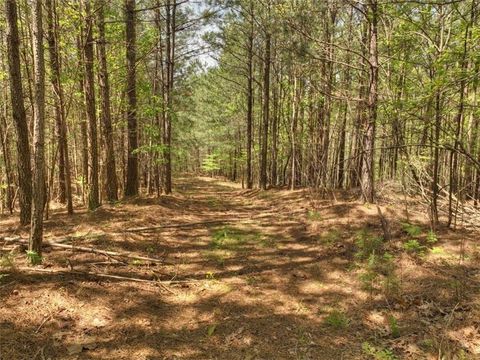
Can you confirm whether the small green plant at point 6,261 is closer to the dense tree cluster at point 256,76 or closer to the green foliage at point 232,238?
the dense tree cluster at point 256,76

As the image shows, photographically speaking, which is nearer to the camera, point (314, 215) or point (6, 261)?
point (6, 261)

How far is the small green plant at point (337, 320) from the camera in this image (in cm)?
505

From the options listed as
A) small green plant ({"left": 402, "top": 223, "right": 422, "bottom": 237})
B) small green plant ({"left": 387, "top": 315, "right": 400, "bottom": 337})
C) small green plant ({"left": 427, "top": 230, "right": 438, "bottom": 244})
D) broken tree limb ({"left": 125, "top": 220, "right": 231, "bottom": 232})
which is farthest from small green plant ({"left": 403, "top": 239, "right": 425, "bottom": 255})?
broken tree limb ({"left": 125, "top": 220, "right": 231, "bottom": 232})

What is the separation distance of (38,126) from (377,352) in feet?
19.8

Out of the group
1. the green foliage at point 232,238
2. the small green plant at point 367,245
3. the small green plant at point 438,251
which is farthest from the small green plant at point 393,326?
the green foliage at point 232,238

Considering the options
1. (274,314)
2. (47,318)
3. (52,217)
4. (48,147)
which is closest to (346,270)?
(274,314)

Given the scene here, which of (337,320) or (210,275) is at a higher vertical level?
(210,275)

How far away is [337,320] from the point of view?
514 centimetres

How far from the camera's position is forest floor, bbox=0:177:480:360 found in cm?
437

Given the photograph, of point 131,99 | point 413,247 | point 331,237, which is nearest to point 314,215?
point 331,237

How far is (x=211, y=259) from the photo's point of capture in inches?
294

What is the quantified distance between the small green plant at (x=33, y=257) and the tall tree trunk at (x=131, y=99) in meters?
6.69

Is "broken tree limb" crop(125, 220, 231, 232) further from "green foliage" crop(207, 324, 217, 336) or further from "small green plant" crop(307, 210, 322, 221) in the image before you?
"green foliage" crop(207, 324, 217, 336)

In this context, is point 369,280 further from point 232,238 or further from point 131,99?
point 131,99
